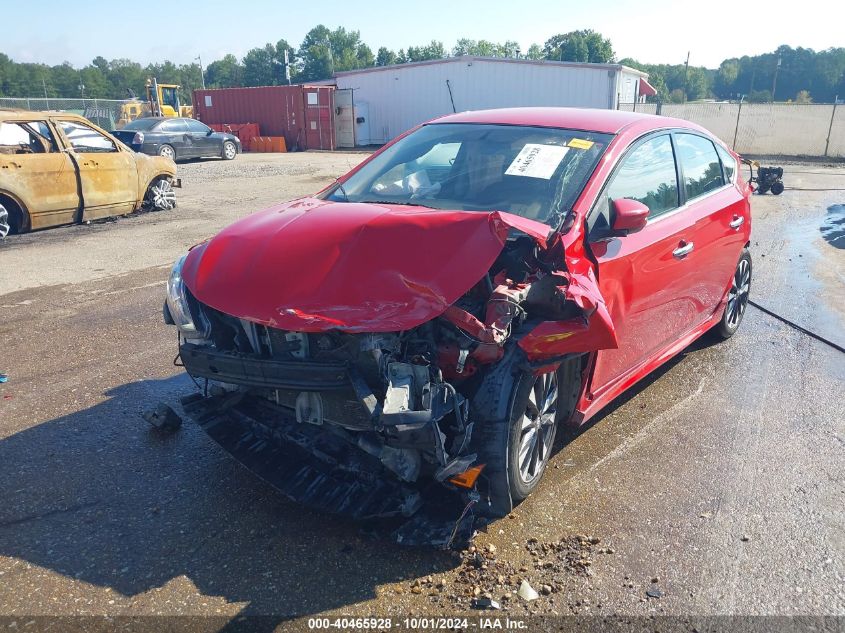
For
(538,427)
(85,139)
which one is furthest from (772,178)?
(538,427)

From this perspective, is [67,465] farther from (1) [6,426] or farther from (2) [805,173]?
(2) [805,173]

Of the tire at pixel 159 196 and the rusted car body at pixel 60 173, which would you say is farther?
the tire at pixel 159 196

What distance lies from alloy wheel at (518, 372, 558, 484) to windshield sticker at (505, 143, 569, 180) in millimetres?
1169

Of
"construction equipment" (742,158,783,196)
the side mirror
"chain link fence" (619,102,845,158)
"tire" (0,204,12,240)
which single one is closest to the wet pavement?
the side mirror

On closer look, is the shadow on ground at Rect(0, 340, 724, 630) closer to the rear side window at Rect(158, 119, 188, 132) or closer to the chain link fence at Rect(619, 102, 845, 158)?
the rear side window at Rect(158, 119, 188, 132)

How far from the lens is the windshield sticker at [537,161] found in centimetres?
391

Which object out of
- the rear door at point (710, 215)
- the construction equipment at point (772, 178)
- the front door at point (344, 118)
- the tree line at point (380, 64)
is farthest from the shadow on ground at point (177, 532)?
the tree line at point (380, 64)

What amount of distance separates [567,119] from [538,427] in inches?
81.8

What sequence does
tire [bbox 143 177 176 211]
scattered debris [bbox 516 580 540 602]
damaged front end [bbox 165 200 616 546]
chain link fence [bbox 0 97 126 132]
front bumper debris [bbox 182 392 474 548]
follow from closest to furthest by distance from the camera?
1. scattered debris [bbox 516 580 540 602]
2. damaged front end [bbox 165 200 616 546]
3. front bumper debris [bbox 182 392 474 548]
4. tire [bbox 143 177 176 211]
5. chain link fence [bbox 0 97 126 132]

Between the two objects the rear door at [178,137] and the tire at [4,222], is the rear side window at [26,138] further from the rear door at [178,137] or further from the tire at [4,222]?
the rear door at [178,137]

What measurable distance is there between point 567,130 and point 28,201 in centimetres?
887

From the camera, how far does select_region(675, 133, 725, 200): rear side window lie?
15.8ft

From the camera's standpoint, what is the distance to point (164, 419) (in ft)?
13.8

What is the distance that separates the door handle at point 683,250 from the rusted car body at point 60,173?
9.26m
